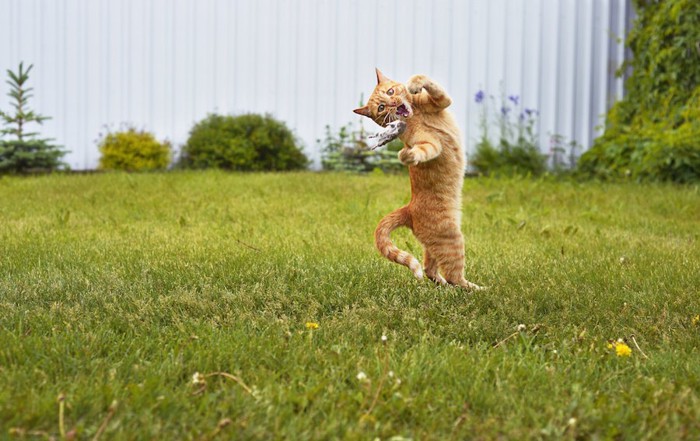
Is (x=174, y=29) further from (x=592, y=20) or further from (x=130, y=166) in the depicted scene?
(x=592, y=20)

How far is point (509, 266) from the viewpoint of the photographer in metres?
3.93

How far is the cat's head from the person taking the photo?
3.15 m

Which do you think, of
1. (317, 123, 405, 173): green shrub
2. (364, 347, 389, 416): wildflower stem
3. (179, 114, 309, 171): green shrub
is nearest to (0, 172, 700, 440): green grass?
(364, 347, 389, 416): wildflower stem

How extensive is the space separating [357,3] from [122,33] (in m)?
3.11

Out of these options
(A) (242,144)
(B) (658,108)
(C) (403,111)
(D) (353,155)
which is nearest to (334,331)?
(C) (403,111)

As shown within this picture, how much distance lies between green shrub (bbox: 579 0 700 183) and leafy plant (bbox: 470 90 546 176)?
605 mm

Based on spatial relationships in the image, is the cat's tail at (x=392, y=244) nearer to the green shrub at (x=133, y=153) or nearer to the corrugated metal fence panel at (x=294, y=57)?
the green shrub at (x=133, y=153)

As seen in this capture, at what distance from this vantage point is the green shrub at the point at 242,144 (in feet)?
30.7

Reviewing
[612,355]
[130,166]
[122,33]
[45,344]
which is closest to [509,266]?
[612,355]

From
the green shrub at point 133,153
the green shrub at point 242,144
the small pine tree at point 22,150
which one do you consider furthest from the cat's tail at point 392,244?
the small pine tree at point 22,150

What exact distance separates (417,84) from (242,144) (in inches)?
251

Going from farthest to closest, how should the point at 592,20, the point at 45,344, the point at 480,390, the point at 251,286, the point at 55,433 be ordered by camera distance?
1. the point at 592,20
2. the point at 251,286
3. the point at 45,344
4. the point at 480,390
5. the point at 55,433

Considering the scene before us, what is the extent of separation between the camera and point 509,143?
998 centimetres

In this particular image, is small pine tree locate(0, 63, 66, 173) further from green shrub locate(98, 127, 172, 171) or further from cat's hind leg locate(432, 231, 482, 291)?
cat's hind leg locate(432, 231, 482, 291)
